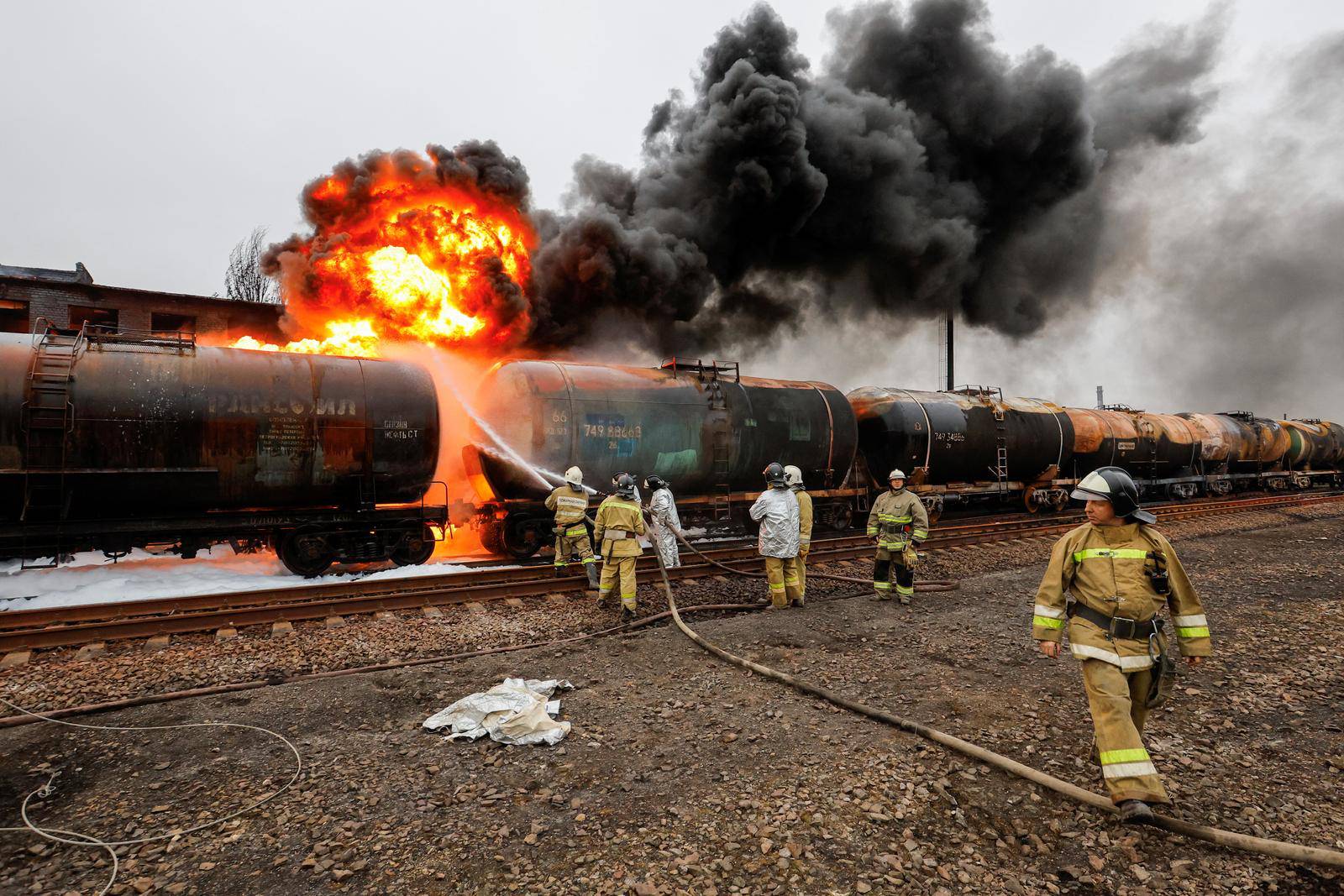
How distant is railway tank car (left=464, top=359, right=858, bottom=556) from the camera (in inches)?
418

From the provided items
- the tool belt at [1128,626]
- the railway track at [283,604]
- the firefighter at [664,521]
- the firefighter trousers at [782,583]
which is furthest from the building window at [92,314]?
the tool belt at [1128,626]

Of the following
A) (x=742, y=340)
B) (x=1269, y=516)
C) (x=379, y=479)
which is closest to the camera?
(x=379, y=479)

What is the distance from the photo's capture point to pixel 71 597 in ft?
26.8

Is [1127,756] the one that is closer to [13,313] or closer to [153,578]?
[153,578]

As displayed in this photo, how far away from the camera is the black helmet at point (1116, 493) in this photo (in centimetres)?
382

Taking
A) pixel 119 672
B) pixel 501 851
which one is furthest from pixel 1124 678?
pixel 119 672

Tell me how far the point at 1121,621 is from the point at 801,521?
4906mm

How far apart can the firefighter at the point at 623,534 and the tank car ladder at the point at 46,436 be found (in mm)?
6333

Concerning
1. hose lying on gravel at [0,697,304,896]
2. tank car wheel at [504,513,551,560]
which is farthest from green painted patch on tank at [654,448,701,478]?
hose lying on gravel at [0,697,304,896]

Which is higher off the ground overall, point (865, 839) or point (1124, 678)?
point (1124, 678)

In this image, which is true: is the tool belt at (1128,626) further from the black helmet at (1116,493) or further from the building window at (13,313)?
the building window at (13,313)

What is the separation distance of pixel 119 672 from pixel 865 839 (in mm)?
6644

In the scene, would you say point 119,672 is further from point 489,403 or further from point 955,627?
point 955,627

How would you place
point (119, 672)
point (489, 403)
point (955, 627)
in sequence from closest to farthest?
point (119, 672) → point (955, 627) → point (489, 403)
